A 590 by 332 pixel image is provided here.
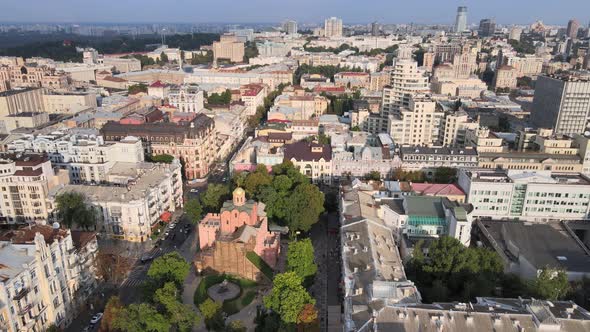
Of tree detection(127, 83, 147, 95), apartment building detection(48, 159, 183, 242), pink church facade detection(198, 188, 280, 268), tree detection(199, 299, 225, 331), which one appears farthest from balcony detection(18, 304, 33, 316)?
tree detection(127, 83, 147, 95)

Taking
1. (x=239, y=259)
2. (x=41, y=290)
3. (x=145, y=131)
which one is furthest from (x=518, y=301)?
(x=145, y=131)

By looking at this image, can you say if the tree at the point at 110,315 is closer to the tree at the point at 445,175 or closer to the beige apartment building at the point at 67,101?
the tree at the point at 445,175

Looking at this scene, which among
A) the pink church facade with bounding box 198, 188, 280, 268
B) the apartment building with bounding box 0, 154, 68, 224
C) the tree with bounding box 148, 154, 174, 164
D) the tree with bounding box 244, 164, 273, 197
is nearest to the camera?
the pink church facade with bounding box 198, 188, 280, 268

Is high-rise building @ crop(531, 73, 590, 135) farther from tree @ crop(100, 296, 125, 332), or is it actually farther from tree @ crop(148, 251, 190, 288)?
tree @ crop(100, 296, 125, 332)

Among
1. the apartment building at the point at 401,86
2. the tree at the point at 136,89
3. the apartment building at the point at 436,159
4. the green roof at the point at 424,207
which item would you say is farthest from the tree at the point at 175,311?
the tree at the point at 136,89

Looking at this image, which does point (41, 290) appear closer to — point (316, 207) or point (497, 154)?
point (316, 207)
